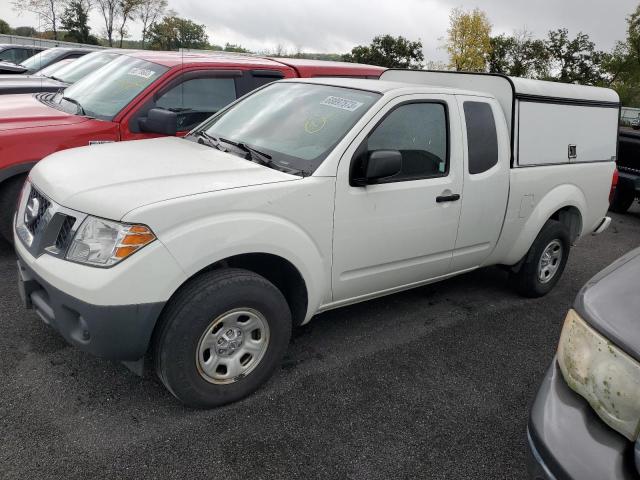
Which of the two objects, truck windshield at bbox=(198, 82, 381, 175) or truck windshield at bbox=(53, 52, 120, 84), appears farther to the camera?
truck windshield at bbox=(53, 52, 120, 84)

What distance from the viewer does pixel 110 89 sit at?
5.00 m

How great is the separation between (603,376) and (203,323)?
167 cm

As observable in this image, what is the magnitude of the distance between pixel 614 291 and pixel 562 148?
2.90 meters

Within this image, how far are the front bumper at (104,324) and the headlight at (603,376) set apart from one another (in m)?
1.70

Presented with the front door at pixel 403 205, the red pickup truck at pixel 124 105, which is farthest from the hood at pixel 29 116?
the front door at pixel 403 205

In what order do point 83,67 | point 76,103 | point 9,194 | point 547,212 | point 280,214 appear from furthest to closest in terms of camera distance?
point 83,67
point 76,103
point 547,212
point 9,194
point 280,214

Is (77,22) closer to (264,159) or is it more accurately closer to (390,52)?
(390,52)

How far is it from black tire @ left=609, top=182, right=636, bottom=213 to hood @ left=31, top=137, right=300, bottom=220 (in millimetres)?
7379

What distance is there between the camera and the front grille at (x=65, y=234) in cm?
244

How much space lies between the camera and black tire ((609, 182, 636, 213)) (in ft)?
27.1

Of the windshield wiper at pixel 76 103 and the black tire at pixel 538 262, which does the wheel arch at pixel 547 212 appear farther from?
the windshield wiper at pixel 76 103

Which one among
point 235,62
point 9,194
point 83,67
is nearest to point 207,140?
point 9,194

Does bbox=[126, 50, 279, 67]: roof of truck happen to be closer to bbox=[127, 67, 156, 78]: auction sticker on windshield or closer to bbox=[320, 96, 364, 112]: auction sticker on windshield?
bbox=[127, 67, 156, 78]: auction sticker on windshield

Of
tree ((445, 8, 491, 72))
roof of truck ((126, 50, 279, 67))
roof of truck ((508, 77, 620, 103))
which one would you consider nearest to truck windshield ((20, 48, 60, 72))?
roof of truck ((126, 50, 279, 67))
